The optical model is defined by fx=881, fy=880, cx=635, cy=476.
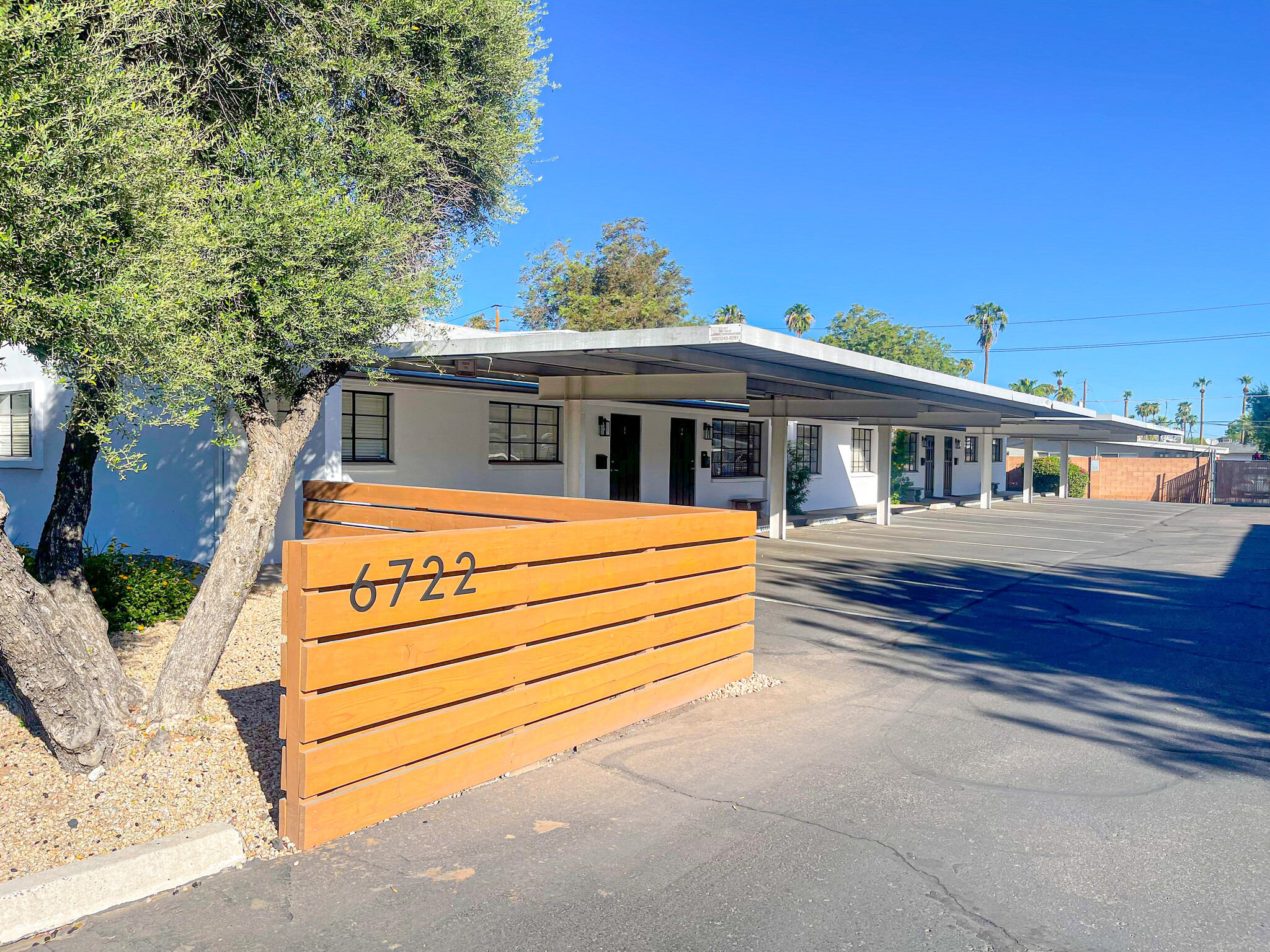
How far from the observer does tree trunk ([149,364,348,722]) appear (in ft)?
17.0

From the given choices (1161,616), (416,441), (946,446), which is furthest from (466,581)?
(946,446)

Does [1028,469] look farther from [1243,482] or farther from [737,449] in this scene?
[737,449]

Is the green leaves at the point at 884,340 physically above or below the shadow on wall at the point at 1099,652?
above

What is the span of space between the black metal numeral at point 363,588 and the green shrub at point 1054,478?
41468mm

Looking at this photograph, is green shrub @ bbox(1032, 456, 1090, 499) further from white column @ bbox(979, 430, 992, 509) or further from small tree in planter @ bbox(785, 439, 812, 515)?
small tree in planter @ bbox(785, 439, 812, 515)

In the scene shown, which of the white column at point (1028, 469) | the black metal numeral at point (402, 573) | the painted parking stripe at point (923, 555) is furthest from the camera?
the white column at point (1028, 469)

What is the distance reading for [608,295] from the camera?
47.3m

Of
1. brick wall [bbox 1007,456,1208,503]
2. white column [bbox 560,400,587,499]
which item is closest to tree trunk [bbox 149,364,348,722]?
white column [bbox 560,400,587,499]

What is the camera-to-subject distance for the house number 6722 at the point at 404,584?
388 centimetres

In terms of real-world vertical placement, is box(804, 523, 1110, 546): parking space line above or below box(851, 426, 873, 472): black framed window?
below

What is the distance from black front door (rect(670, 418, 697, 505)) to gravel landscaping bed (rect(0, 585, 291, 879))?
14697mm

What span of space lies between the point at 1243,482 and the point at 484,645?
4345cm

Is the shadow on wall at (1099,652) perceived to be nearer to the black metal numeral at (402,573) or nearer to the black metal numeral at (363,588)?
the black metal numeral at (402,573)

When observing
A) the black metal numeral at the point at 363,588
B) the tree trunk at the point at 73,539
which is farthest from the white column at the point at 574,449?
the black metal numeral at the point at 363,588
